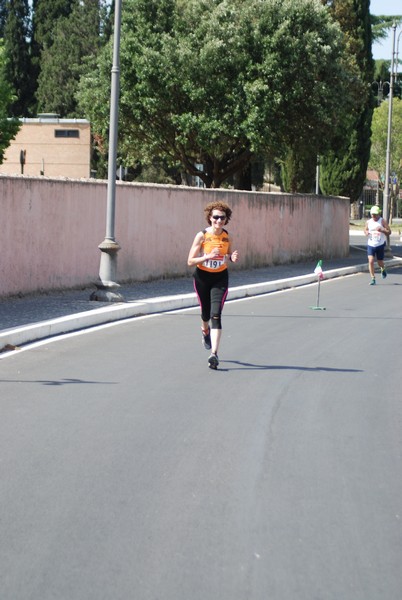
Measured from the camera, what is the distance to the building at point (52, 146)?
59688 mm

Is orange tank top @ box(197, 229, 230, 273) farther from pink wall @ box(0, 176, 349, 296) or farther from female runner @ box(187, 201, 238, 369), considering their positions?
pink wall @ box(0, 176, 349, 296)

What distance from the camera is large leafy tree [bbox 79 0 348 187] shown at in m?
32.7

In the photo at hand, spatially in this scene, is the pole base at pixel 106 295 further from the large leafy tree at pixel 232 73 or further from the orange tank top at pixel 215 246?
the large leafy tree at pixel 232 73

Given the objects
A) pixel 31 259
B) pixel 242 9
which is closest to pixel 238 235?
pixel 242 9

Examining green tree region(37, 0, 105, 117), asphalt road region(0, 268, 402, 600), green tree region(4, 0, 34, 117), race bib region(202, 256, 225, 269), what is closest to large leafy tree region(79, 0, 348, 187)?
asphalt road region(0, 268, 402, 600)

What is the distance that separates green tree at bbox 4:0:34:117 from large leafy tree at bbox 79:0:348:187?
45015 mm

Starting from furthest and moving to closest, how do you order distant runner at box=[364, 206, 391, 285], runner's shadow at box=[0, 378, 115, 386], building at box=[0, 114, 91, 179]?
1. building at box=[0, 114, 91, 179]
2. distant runner at box=[364, 206, 391, 285]
3. runner's shadow at box=[0, 378, 115, 386]

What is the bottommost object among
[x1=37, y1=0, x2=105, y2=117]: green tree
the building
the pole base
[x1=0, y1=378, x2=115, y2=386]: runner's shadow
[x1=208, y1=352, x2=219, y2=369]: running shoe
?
[x1=0, y1=378, x2=115, y2=386]: runner's shadow

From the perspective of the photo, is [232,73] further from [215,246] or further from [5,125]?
[215,246]

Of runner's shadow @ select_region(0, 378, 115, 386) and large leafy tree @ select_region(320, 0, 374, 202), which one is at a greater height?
large leafy tree @ select_region(320, 0, 374, 202)

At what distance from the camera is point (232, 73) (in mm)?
33656

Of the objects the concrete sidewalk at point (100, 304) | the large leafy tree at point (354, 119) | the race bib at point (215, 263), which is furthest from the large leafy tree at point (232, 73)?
the race bib at point (215, 263)

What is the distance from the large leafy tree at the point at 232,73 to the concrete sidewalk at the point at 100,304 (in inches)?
249

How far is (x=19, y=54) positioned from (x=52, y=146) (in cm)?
2162
